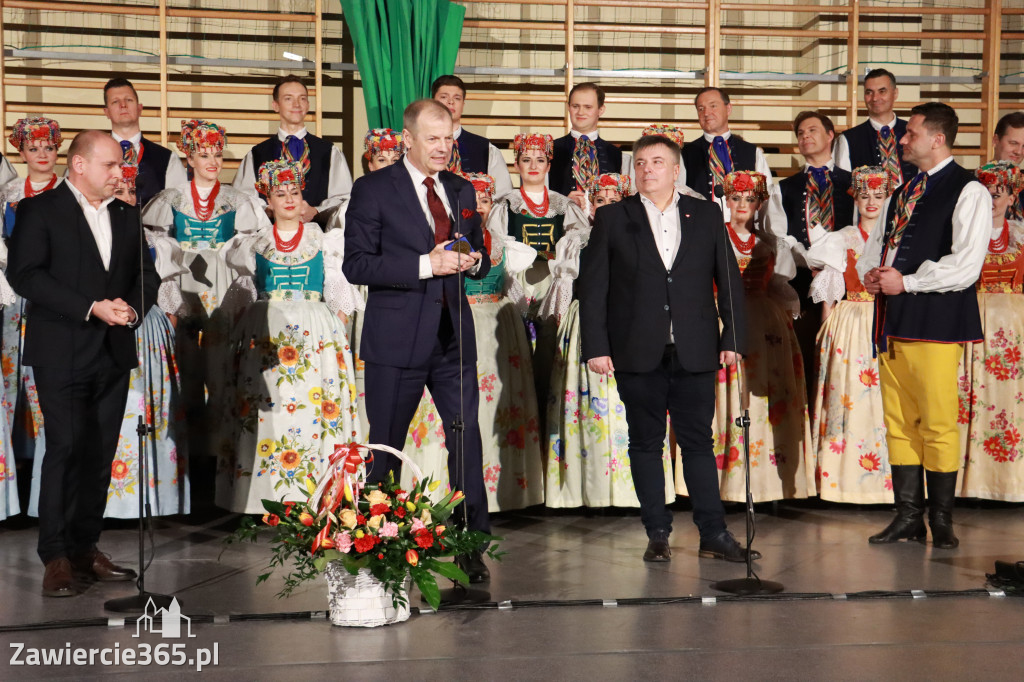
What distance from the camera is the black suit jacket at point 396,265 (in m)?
3.33

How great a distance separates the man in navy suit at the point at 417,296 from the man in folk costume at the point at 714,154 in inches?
89.3

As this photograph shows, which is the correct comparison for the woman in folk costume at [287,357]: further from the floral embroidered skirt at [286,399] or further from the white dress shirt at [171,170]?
the white dress shirt at [171,170]

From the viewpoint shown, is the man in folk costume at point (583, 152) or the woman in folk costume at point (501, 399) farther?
the man in folk costume at point (583, 152)

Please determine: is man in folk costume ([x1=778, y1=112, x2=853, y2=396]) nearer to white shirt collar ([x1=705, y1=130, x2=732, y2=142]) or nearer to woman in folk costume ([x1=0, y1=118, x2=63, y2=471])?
white shirt collar ([x1=705, y1=130, x2=732, y2=142])

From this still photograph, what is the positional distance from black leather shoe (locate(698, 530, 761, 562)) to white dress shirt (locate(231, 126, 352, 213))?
216 centimetres

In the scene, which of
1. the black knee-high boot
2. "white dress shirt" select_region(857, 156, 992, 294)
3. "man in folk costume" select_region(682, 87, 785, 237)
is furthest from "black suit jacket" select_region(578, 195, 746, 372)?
"man in folk costume" select_region(682, 87, 785, 237)

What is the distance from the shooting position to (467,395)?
135 inches

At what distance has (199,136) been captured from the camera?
4750 mm

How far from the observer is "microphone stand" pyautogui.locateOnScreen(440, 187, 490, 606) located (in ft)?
10.5

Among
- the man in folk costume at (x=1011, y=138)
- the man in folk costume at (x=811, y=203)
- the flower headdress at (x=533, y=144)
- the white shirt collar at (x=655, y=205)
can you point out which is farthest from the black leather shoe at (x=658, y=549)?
the man in folk costume at (x=1011, y=138)

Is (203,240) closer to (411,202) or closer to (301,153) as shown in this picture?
(301,153)

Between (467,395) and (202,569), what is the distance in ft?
3.29

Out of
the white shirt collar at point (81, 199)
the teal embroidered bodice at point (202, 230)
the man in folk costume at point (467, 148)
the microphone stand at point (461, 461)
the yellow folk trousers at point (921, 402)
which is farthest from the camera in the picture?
the man in folk costume at point (467, 148)

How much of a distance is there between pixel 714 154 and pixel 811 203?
0.69 metres
